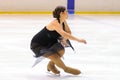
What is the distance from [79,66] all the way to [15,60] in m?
0.78

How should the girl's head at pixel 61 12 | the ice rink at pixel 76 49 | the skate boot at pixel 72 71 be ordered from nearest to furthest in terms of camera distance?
the girl's head at pixel 61 12, the skate boot at pixel 72 71, the ice rink at pixel 76 49

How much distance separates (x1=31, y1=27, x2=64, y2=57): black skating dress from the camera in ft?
11.6

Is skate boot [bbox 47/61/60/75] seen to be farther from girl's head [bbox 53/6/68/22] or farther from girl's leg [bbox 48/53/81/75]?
girl's head [bbox 53/6/68/22]

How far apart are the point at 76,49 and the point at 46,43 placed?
1324 millimetres

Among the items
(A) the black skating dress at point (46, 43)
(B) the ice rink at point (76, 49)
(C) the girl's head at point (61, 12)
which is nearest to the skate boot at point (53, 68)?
(B) the ice rink at point (76, 49)

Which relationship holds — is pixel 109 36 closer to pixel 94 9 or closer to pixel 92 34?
pixel 92 34

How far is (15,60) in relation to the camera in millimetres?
4277

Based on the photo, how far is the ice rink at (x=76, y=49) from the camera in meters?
3.78

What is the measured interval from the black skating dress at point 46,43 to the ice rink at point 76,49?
286mm

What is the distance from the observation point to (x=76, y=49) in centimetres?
486

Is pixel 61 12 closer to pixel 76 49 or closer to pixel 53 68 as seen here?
pixel 53 68

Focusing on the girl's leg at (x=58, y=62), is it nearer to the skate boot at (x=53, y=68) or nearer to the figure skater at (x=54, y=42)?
the figure skater at (x=54, y=42)

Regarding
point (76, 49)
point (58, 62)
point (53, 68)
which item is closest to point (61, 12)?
point (58, 62)

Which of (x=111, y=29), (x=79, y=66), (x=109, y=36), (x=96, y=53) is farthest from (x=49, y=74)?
(x=111, y=29)
